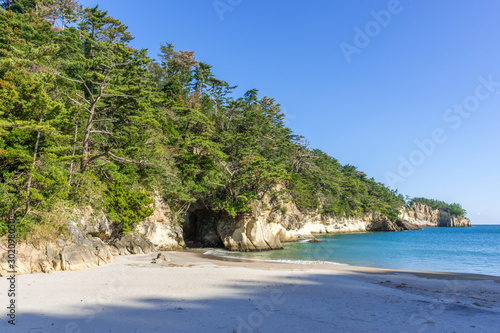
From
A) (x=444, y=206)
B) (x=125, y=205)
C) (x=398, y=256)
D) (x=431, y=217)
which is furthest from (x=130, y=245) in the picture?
(x=444, y=206)

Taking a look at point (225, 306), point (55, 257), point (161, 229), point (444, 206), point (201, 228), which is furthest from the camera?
point (444, 206)

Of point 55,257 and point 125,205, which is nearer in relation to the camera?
point 55,257

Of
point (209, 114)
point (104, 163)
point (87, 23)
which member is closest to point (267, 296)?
point (104, 163)

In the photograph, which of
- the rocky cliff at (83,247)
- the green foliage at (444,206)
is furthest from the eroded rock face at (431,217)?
the rocky cliff at (83,247)

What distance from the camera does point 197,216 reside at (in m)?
33.4

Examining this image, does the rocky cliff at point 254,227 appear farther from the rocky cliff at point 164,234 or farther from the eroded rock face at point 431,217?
the eroded rock face at point 431,217

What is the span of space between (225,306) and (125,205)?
14.0m

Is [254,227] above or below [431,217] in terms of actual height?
above

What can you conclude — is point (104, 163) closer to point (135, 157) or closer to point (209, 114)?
point (135, 157)

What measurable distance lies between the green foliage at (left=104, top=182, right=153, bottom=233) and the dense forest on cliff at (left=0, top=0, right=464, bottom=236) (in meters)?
0.08

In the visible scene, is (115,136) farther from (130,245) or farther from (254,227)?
(254,227)

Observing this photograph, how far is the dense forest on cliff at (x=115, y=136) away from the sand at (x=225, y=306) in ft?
15.8

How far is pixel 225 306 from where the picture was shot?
21.0 ft

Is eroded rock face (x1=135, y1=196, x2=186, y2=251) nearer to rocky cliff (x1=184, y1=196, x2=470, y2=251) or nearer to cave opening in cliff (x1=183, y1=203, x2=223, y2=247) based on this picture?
cave opening in cliff (x1=183, y1=203, x2=223, y2=247)
